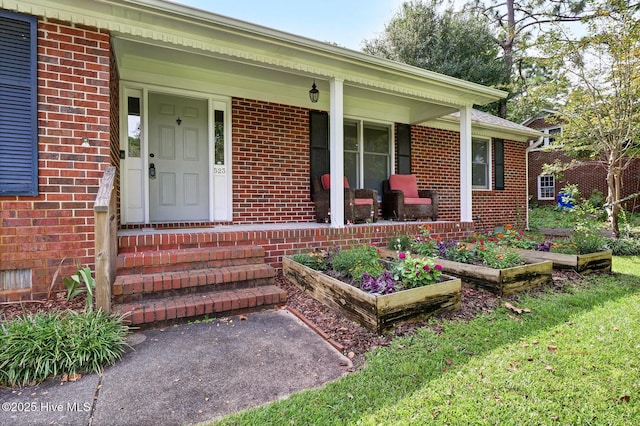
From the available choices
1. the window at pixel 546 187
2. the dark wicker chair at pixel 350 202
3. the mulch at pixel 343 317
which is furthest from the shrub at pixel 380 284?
the window at pixel 546 187

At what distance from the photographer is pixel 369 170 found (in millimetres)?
6367

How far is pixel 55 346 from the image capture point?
6.35ft

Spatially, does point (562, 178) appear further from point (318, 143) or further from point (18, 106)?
point (18, 106)

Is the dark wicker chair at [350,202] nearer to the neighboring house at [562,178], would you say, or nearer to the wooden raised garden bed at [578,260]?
the wooden raised garden bed at [578,260]

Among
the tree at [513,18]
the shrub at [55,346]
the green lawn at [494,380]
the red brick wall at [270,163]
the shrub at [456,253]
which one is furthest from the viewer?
the tree at [513,18]

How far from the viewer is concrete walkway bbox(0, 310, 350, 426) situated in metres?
1.54

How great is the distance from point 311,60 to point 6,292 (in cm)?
387

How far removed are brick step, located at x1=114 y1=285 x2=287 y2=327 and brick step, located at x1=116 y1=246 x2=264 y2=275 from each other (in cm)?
37

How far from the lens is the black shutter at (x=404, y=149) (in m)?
6.56

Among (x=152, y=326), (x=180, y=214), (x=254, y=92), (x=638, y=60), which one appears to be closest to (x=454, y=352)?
(x=152, y=326)

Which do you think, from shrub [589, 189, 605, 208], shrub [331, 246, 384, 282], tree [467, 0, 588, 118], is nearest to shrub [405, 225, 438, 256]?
shrub [331, 246, 384, 282]

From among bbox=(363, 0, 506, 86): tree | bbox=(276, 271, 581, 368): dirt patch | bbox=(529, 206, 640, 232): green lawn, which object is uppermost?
bbox=(363, 0, 506, 86): tree

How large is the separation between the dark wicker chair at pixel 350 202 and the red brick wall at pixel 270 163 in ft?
0.96

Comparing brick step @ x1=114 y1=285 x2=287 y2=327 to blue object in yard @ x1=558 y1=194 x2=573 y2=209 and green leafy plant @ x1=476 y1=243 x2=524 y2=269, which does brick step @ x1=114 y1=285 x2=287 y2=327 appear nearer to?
green leafy plant @ x1=476 y1=243 x2=524 y2=269
